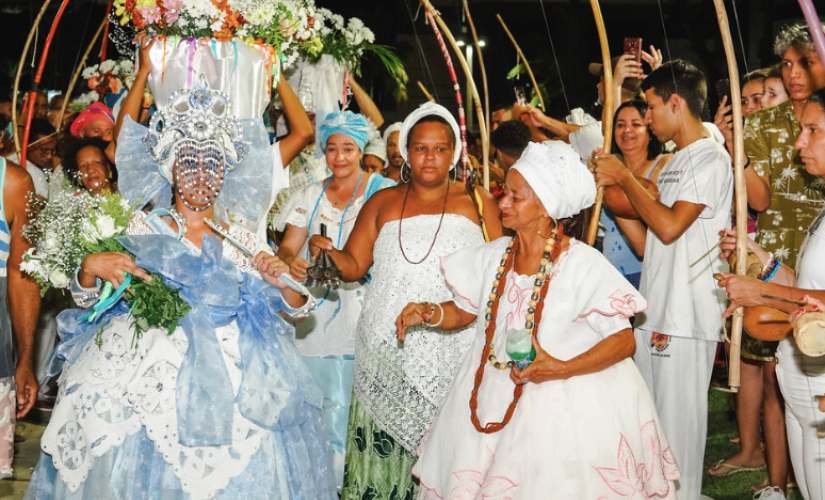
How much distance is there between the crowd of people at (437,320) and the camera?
3457 millimetres

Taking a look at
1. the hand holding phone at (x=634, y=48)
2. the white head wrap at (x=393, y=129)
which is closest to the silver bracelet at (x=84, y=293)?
the hand holding phone at (x=634, y=48)

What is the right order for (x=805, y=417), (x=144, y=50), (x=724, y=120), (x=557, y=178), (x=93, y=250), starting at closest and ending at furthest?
(x=557, y=178) < (x=93, y=250) < (x=805, y=417) < (x=144, y=50) < (x=724, y=120)

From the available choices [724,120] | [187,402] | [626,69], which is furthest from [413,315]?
[626,69]

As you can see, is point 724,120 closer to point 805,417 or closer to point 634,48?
point 634,48

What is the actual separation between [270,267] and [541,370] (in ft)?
3.96

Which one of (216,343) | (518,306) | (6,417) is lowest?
(6,417)

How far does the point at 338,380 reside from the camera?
5.73 m

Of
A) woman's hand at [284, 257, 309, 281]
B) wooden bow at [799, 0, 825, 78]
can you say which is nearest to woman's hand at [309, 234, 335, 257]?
woman's hand at [284, 257, 309, 281]

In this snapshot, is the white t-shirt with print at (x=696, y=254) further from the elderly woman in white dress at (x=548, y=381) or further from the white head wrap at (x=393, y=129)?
the white head wrap at (x=393, y=129)

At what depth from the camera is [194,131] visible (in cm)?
385

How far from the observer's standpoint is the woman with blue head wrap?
223 inches

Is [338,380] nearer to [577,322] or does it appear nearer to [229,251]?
[229,251]

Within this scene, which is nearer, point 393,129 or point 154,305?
point 154,305

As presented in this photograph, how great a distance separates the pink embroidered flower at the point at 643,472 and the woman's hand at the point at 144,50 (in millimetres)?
3233
